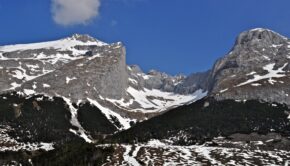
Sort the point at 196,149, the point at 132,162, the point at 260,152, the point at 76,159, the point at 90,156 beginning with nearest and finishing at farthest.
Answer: the point at 132,162 < the point at 260,152 < the point at 196,149 < the point at 90,156 < the point at 76,159

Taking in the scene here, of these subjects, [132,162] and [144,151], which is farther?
[144,151]

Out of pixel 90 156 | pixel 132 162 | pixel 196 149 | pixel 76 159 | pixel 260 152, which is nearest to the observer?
pixel 132 162

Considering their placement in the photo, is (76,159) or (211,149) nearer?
(211,149)

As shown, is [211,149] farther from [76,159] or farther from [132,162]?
[76,159]

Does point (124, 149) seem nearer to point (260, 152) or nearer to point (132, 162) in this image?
point (132, 162)

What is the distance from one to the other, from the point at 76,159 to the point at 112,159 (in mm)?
52971

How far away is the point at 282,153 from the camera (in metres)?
156

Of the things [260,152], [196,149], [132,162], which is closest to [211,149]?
[196,149]

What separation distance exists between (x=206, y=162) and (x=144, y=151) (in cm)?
2467

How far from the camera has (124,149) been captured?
15988 cm

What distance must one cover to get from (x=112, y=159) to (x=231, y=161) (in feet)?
108

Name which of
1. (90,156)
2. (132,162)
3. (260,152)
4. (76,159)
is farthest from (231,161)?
(76,159)

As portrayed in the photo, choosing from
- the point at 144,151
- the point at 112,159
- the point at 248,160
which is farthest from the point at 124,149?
the point at 248,160

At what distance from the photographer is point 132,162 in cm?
13688
